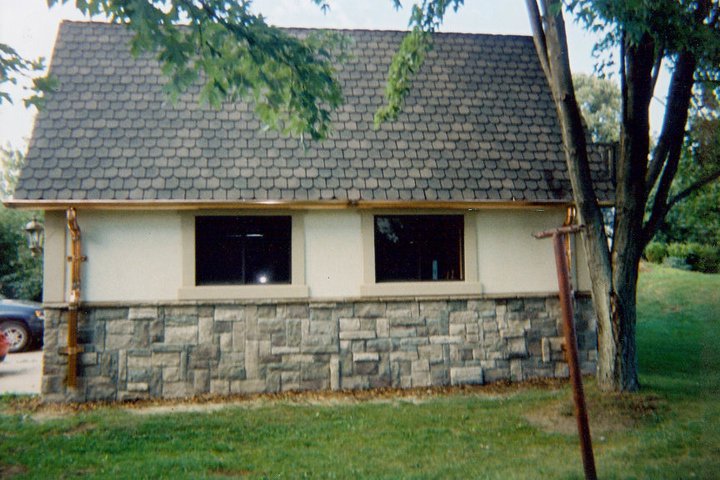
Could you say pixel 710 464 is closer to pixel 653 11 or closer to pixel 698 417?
pixel 698 417

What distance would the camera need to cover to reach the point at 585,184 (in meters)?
7.14

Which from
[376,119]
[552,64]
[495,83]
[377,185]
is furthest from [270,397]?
[495,83]

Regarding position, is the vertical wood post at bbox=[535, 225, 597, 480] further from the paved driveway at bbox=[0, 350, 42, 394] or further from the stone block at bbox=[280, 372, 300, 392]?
the paved driveway at bbox=[0, 350, 42, 394]

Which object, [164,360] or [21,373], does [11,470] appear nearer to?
[164,360]

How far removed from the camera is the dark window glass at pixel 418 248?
348 inches

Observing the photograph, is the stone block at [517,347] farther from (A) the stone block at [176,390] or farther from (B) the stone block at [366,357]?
(A) the stone block at [176,390]

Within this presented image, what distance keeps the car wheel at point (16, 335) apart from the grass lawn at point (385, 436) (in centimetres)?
562

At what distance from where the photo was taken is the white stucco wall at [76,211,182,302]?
8086 millimetres

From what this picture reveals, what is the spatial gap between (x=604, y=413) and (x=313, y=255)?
4422mm

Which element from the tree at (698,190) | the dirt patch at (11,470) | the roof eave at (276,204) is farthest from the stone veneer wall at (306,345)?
the tree at (698,190)

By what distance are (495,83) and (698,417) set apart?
6.44 m

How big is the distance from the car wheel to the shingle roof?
21.2ft

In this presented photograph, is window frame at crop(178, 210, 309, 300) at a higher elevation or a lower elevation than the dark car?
higher

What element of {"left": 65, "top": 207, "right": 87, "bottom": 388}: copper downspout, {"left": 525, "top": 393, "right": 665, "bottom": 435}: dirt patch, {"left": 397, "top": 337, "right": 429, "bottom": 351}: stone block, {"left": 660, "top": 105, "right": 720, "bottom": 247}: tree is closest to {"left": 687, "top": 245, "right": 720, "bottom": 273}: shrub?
{"left": 660, "top": 105, "right": 720, "bottom": 247}: tree
